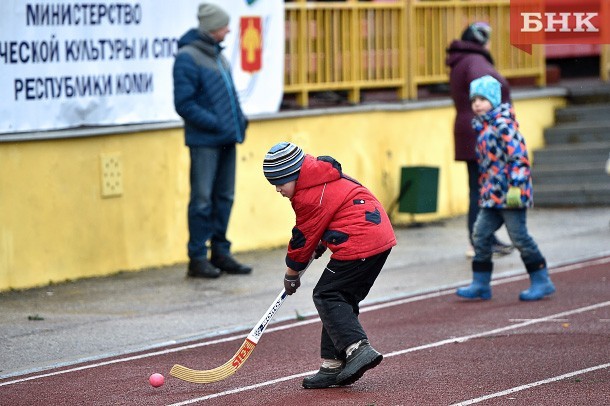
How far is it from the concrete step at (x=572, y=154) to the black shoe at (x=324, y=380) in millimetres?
10118

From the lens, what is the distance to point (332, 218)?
25.4ft

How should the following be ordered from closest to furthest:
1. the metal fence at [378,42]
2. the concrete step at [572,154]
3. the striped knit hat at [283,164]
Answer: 1. the striped knit hat at [283,164]
2. the metal fence at [378,42]
3. the concrete step at [572,154]

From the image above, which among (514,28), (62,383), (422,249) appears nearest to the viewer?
(62,383)

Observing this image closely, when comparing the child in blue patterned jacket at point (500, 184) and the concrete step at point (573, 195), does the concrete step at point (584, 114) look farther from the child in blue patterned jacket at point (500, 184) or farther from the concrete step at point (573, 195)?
the child in blue patterned jacket at point (500, 184)

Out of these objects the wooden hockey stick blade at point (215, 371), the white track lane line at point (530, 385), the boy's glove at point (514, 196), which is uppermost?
the boy's glove at point (514, 196)

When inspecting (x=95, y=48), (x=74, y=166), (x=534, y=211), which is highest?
(x=95, y=48)

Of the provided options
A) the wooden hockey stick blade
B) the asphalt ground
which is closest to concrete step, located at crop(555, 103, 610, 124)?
the asphalt ground

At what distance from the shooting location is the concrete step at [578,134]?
58.5ft

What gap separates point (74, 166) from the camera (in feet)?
40.1

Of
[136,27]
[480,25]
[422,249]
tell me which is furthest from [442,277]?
[136,27]

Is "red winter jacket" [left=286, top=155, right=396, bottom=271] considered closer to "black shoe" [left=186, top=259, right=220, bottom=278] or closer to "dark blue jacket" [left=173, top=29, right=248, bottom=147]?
"dark blue jacket" [left=173, top=29, right=248, bottom=147]

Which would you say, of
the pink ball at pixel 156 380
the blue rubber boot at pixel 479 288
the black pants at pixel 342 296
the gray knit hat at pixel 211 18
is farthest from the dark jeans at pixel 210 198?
the black pants at pixel 342 296

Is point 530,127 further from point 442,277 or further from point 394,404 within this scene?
point 394,404

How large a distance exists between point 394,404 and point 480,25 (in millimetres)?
6682
